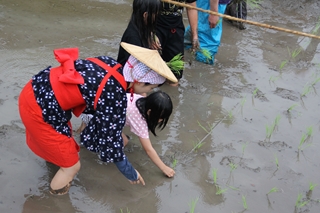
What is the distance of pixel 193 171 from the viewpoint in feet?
8.64

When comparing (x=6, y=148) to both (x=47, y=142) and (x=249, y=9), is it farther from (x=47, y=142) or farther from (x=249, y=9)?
(x=249, y=9)

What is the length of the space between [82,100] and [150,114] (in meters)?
0.40

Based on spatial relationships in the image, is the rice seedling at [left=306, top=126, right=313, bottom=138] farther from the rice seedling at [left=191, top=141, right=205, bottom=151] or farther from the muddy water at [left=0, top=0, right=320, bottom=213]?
the rice seedling at [left=191, top=141, right=205, bottom=151]

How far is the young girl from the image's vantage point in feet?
7.07

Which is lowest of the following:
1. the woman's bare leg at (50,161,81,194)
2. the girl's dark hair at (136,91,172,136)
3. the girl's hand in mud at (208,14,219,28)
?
the woman's bare leg at (50,161,81,194)

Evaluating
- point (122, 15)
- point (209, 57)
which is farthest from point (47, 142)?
point (122, 15)

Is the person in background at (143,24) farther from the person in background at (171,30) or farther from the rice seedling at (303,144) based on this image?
the rice seedling at (303,144)

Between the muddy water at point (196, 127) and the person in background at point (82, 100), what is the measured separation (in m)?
0.32

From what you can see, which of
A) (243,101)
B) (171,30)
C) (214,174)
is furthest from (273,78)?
(214,174)

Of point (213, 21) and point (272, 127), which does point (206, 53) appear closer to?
point (213, 21)

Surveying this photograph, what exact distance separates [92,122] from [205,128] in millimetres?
1228

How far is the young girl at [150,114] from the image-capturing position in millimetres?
2154

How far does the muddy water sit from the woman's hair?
2.39 ft

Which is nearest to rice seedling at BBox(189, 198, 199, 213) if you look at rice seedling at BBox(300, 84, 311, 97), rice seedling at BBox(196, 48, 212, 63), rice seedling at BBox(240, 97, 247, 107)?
rice seedling at BBox(240, 97, 247, 107)
